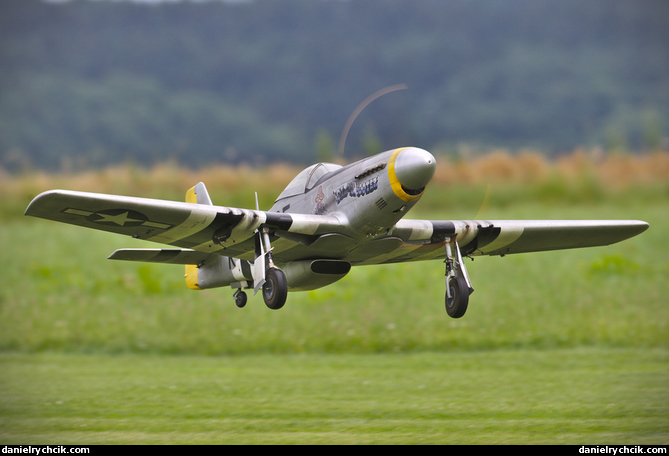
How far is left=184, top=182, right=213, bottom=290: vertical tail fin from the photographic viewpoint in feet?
47.1

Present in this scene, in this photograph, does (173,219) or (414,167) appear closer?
(414,167)

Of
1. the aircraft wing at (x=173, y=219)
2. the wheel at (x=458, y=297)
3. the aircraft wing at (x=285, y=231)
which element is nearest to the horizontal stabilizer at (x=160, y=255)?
the aircraft wing at (x=285, y=231)

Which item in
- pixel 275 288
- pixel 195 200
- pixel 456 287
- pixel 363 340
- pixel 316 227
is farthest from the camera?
pixel 363 340

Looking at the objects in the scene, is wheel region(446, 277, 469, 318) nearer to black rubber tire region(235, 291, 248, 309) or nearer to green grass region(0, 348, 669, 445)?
green grass region(0, 348, 669, 445)

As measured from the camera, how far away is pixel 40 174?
42594 millimetres

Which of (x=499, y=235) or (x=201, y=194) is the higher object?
(x=201, y=194)

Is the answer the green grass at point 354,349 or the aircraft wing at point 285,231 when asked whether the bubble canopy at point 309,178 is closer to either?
the aircraft wing at point 285,231

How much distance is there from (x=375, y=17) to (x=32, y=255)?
544ft

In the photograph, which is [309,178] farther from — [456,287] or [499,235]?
[499,235]

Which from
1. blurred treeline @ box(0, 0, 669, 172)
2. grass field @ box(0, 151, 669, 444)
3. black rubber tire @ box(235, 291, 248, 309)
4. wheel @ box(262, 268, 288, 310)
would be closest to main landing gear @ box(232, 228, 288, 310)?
wheel @ box(262, 268, 288, 310)

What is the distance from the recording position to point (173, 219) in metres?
12.1

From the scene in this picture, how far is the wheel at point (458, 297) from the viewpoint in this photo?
1340 cm

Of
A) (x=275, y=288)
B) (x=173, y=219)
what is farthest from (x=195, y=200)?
(x=275, y=288)

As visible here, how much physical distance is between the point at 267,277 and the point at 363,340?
21.4m
